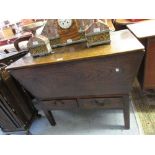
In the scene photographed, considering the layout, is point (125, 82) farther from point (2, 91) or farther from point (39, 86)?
point (2, 91)

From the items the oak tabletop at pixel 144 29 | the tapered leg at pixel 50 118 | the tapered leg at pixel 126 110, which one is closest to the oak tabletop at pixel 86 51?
the oak tabletop at pixel 144 29

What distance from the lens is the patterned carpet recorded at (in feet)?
5.00

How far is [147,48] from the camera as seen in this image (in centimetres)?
146

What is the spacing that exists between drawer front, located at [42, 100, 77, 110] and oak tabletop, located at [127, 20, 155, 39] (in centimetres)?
81

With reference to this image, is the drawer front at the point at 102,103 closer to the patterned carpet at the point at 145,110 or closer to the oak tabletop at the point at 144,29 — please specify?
the patterned carpet at the point at 145,110

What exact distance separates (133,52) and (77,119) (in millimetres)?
1045

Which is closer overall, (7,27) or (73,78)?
(73,78)

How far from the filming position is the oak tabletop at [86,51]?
1143 mm

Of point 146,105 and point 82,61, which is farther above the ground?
point 82,61

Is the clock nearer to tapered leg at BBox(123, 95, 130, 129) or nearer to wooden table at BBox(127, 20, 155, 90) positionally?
wooden table at BBox(127, 20, 155, 90)

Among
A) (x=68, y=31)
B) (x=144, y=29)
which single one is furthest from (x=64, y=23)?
(x=144, y=29)
